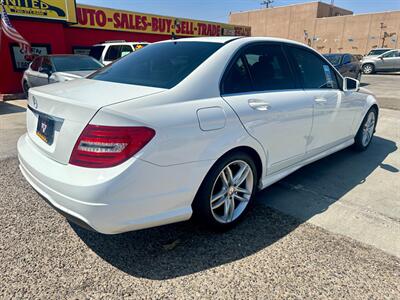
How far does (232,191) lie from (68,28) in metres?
13.1

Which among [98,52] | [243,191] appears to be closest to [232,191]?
[243,191]

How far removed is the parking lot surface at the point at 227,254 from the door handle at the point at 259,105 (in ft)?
3.44

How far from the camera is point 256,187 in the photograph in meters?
2.88

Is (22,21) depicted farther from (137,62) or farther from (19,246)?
(19,246)

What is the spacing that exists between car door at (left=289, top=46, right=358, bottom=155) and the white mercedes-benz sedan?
3 centimetres

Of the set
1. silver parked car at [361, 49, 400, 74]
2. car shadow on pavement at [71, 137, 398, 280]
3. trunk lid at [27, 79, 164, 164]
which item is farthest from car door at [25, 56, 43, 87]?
silver parked car at [361, 49, 400, 74]

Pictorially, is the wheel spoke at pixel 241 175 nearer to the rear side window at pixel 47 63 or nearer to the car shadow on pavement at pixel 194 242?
the car shadow on pavement at pixel 194 242

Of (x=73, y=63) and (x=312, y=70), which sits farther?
(x=73, y=63)

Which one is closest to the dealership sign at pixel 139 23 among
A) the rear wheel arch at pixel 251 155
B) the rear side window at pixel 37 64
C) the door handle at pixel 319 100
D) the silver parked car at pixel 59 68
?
the rear side window at pixel 37 64

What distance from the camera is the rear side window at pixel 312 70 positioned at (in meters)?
3.33

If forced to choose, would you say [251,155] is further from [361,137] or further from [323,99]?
[361,137]

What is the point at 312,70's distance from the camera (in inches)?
140

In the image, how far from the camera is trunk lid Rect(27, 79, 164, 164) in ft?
6.51

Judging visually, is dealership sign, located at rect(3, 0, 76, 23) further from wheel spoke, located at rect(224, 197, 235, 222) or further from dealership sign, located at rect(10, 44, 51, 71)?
wheel spoke, located at rect(224, 197, 235, 222)
